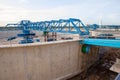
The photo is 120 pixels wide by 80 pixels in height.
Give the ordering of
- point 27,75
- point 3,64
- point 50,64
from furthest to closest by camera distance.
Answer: point 50,64 < point 27,75 < point 3,64

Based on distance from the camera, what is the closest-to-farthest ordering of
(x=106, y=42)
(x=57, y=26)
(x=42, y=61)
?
(x=42, y=61) < (x=106, y=42) < (x=57, y=26)

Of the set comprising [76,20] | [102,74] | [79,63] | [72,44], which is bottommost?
Result: [102,74]

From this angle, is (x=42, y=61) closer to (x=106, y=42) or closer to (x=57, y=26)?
(x=106, y=42)

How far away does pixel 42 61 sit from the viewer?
35.8 ft

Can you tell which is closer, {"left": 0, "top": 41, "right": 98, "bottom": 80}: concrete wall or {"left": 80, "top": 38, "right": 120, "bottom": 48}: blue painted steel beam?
{"left": 0, "top": 41, "right": 98, "bottom": 80}: concrete wall

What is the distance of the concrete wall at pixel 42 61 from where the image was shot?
30.7 ft

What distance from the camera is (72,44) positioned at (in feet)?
43.4

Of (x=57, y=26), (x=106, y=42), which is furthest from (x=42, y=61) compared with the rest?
(x=57, y=26)

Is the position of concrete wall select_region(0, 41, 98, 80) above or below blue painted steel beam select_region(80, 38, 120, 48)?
below

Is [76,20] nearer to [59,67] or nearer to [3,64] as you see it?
[59,67]

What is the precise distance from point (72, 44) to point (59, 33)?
10.0m

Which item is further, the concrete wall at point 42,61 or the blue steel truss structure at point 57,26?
the blue steel truss structure at point 57,26

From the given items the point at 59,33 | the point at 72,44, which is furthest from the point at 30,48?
the point at 59,33

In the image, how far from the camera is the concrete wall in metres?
9.35
